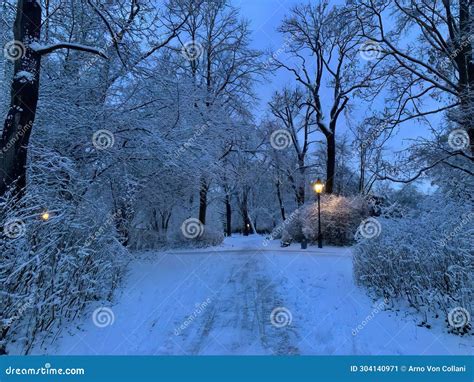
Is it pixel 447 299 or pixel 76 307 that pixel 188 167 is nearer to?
pixel 76 307

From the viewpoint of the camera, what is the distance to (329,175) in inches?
826

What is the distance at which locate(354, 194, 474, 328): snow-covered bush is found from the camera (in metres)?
5.55

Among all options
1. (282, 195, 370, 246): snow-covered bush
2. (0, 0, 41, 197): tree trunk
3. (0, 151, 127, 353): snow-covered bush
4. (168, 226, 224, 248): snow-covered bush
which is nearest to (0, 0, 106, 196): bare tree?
(0, 0, 41, 197): tree trunk

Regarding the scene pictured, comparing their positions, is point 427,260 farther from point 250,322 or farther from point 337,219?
point 337,219

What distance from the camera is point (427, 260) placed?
20.2ft

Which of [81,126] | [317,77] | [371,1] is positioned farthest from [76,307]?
[317,77]

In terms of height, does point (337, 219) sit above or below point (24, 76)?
below

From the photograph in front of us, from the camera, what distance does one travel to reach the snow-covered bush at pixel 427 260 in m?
5.55

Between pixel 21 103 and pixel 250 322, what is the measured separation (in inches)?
229

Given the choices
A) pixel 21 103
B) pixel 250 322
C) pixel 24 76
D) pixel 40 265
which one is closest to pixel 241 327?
pixel 250 322

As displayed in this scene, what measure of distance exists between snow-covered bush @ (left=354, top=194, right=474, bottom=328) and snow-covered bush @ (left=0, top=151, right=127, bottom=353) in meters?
6.01

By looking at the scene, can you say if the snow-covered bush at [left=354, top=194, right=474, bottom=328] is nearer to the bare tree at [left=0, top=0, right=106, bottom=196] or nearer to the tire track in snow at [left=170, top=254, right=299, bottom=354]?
the tire track in snow at [left=170, top=254, right=299, bottom=354]

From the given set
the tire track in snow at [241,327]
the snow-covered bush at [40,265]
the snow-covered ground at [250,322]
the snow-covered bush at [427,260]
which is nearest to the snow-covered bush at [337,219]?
the snow-covered ground at [250,322]
